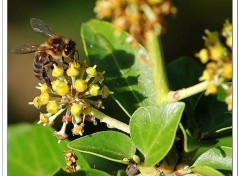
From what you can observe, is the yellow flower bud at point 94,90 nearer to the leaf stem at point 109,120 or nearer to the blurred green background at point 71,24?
the leaf stem at point 109,120

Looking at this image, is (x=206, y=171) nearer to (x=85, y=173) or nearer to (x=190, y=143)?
(x=190, y=143)

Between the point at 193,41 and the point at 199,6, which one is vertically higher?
the point at 199,6

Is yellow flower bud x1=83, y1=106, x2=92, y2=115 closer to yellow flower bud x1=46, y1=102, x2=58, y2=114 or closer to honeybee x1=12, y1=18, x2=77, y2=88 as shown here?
yellow flower bud x1=46, y1=102, x2=58, y2=114

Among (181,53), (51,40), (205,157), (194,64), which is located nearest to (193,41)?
(181,53)

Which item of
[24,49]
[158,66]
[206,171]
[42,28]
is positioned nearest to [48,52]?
[24,49]

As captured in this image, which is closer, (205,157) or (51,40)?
(205,157)

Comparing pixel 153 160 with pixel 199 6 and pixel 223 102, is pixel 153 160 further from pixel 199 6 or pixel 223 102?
pixel 199 6

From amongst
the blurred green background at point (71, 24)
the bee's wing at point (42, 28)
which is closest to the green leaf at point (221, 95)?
the bee's wing at point (42, 28)
